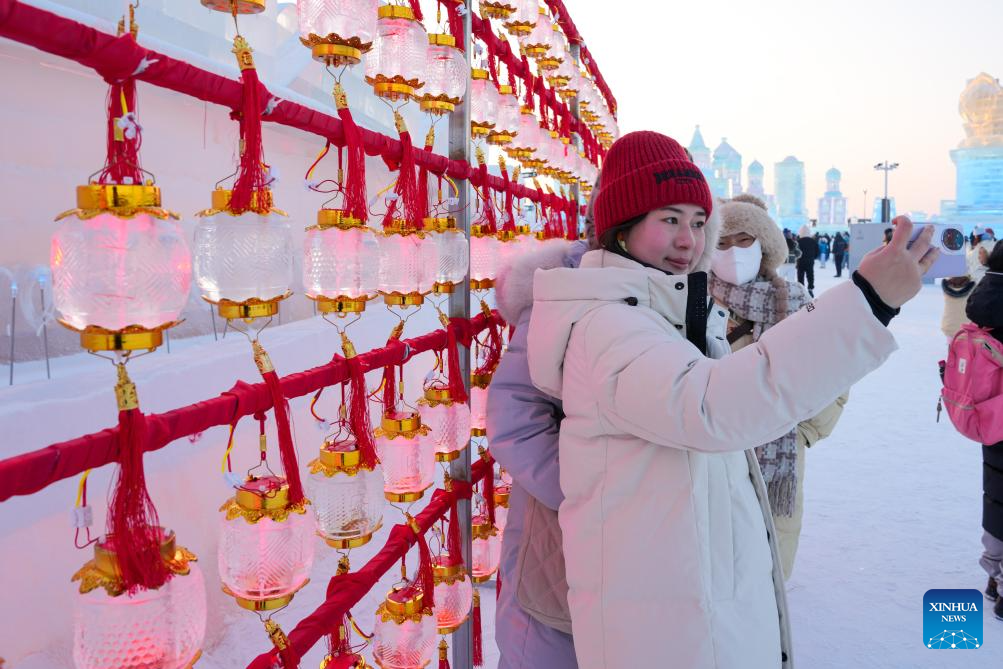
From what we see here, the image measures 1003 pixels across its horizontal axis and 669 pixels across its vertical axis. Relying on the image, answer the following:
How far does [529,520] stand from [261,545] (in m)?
0.55

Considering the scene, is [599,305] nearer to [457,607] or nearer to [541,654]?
[541,654]

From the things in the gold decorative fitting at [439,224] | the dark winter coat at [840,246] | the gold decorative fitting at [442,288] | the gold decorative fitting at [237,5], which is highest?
the dark winter coat at [840,246]

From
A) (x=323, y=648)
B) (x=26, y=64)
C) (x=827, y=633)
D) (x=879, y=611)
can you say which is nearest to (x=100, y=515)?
(x=323, y=648)

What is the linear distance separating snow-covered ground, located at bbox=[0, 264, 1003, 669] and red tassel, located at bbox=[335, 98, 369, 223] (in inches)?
25.2

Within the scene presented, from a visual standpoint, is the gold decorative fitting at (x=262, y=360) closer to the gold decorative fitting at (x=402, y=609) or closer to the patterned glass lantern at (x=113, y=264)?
the patterned glass lantern at (x=113, y=264)

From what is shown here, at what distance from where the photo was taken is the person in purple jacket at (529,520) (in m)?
1.16

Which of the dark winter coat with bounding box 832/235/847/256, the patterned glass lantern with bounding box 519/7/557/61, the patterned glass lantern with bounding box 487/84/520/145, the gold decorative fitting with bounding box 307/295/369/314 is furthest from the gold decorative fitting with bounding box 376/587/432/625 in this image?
the dark winter coat with bounding box 832/235/847/256

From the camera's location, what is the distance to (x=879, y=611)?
8.38 ft

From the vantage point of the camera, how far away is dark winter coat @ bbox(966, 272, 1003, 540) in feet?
7.40

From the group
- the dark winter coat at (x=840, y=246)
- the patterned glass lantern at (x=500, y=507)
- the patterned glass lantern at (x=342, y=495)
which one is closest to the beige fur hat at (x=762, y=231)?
the patterned glass lantern at (x=500, y=507)

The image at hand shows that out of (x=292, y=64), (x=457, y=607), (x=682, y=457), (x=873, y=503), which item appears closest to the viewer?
(x=682, y=457)

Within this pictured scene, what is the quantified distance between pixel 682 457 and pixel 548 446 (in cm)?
29

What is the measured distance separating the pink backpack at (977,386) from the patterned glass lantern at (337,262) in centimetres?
220

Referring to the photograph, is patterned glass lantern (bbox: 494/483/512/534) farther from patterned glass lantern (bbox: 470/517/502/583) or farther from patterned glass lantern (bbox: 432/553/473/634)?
patterned glass lantern (bbox: 432/553/473/634)
